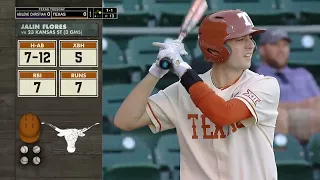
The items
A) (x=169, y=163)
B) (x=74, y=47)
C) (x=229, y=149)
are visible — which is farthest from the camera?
(x=169, y=163)

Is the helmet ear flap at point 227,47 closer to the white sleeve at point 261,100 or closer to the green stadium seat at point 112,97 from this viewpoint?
the white sleeve at point 261,100

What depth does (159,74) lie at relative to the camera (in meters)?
2.55

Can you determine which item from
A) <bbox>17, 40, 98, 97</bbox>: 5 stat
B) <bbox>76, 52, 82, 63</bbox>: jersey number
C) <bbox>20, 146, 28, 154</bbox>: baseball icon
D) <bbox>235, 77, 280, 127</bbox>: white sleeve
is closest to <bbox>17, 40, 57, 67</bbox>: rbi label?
<bbox>17, 40, 98, 97</bbox>: 5 stat

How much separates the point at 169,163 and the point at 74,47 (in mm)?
926

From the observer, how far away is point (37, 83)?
3895 mm

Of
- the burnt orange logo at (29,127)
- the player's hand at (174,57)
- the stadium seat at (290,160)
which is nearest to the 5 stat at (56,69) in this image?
the burnt orange logo at (29,127)

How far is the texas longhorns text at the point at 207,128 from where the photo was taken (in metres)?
2.52

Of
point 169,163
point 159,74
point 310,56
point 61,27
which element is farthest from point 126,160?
point 159,74

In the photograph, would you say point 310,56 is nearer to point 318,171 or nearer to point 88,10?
point 318,171

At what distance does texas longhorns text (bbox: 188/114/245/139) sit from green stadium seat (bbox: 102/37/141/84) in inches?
68.7

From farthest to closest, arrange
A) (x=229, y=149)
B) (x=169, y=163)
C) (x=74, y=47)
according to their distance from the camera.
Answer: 1. (x=169, y=163)
2. (x=74, y=47)
3. (x=229, y=149)

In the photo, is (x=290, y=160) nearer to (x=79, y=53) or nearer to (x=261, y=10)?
(x=261, y=10)

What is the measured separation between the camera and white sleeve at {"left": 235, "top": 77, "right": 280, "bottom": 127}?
8.10ft

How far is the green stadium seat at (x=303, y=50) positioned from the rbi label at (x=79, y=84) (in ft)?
4.01
